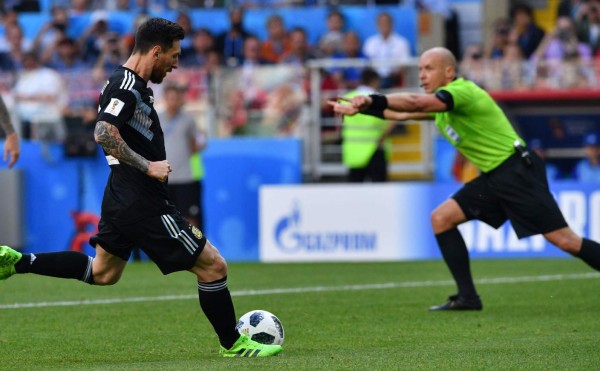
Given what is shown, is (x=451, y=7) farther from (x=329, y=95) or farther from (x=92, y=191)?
(x=92, y=191)

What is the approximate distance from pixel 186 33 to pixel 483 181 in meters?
11.2

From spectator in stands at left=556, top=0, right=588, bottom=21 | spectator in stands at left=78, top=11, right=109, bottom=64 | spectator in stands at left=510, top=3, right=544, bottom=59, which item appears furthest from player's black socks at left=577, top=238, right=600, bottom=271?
spectator in stands at left=78, top=11, right=109, bottom=64

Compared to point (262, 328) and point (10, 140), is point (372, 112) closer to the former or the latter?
point (262, 328)

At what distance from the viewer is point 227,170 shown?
18.5 meters

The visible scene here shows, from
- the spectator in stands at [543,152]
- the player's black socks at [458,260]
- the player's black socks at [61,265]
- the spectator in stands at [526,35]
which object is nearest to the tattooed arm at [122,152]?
the player's black socks at [61,265]

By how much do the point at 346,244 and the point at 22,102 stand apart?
6002mm

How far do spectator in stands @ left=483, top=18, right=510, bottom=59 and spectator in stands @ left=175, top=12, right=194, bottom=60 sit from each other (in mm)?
4824

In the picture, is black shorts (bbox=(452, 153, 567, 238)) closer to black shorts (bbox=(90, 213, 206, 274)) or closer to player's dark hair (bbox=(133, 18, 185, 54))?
black shorts (bbox=(90, 213, 206, 274))

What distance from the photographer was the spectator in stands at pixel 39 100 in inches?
736

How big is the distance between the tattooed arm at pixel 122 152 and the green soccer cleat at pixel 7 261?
3.11 ft

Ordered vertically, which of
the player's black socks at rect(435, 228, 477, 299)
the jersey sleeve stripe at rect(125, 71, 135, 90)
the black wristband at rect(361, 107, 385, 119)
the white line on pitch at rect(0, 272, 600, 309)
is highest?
the jersey sleeve stripe at rect(125, 71, 135, 90)

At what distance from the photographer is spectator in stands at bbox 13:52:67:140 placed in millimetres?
18688

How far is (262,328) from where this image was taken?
7398mm

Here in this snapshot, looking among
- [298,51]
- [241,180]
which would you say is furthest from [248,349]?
[298,51]
